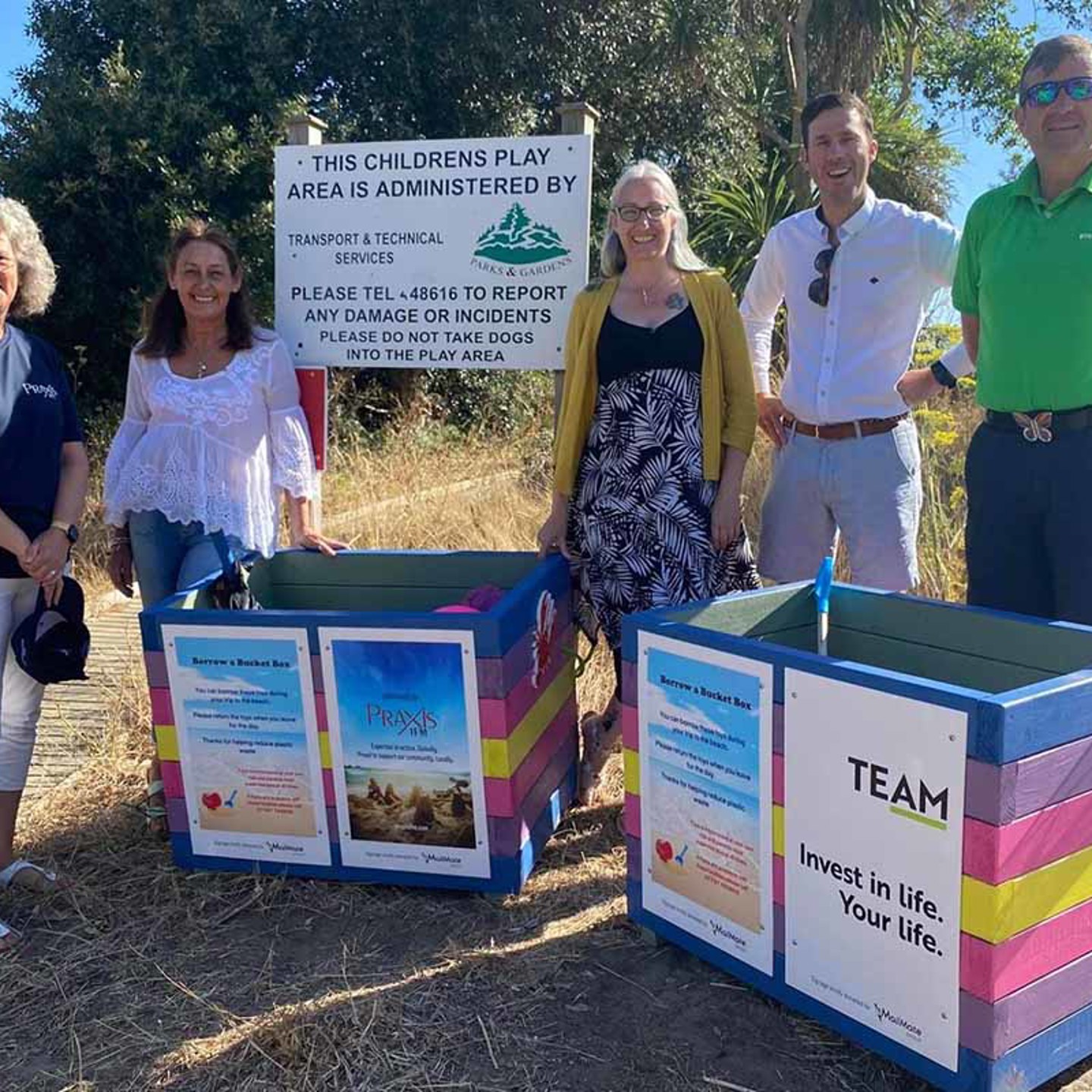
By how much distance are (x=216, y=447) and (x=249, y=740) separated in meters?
0.87

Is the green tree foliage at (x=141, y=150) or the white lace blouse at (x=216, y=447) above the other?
the green tree foliage at (x=141, y=150)

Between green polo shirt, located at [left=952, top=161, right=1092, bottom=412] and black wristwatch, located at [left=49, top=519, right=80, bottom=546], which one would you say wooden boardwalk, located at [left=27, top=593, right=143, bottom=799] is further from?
green polo shirt, located at [left=952, top=161, right=1092, bottom=412]

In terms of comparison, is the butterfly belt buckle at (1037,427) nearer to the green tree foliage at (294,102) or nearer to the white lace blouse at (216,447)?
the white lace blouse at (216,447)

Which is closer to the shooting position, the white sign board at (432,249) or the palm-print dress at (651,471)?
the palm-print dress at (651,471)

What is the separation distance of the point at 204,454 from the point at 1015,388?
2.25 meters

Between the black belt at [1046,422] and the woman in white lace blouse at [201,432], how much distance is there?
2036mm

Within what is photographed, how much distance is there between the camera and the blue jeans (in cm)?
339

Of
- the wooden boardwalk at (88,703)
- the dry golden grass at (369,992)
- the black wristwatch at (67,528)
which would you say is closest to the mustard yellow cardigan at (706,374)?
the dry golden grass at (369,992)

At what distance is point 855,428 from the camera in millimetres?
3242

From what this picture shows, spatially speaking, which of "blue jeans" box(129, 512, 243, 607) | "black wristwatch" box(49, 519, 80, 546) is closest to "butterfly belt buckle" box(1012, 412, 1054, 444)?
"blue jeans" box(129, 512, 243, 607)

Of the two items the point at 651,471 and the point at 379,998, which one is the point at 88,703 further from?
the point at 651,471

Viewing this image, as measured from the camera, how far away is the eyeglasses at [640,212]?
3.14 meters

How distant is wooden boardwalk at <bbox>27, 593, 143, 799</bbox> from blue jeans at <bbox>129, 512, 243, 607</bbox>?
3.90ft

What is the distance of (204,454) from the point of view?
3.31 m
